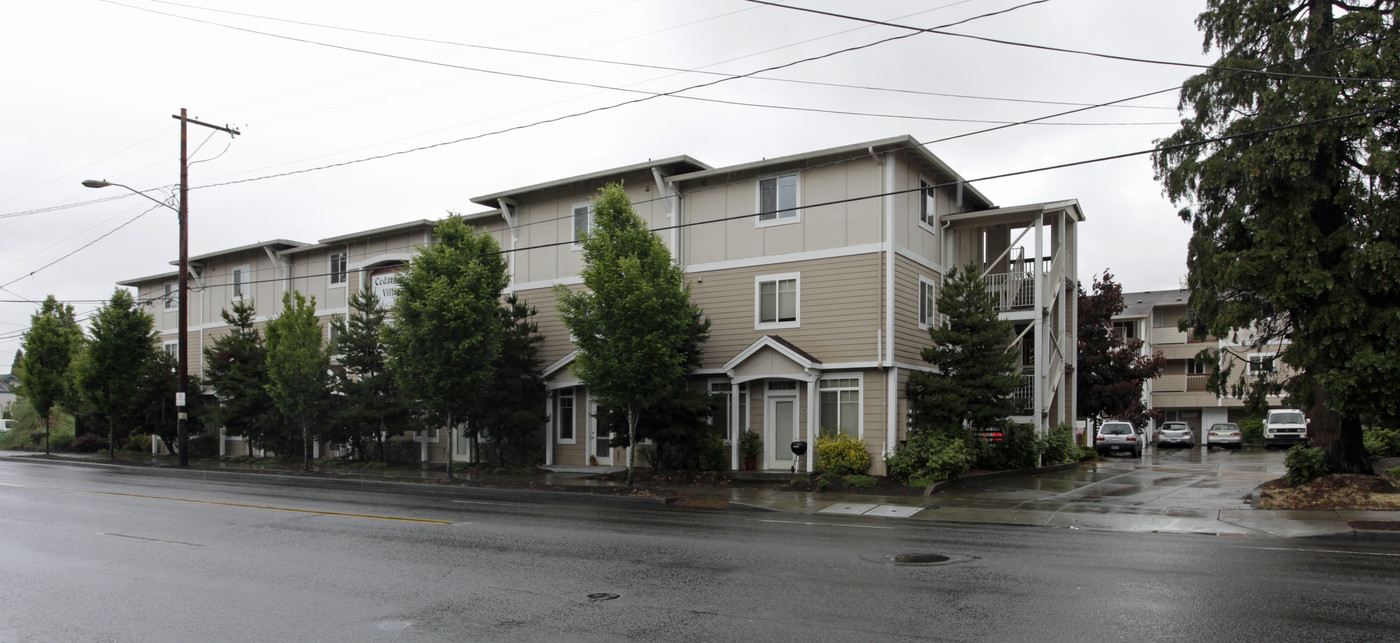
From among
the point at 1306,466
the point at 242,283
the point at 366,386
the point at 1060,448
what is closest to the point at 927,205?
the point at 1060,448

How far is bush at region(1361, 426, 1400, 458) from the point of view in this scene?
87.5 feet

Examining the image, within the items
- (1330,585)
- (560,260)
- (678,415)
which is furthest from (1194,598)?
(560,260)

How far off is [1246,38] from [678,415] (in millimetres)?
14327

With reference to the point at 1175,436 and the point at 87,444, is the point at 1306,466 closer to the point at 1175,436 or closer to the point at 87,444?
the point at 1175,436

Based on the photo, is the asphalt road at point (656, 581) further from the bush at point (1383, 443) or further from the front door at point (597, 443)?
the bush at point (1383, 443)

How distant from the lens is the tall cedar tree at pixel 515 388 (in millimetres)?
25578

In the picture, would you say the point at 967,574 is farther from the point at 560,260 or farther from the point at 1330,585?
the point at 560,260

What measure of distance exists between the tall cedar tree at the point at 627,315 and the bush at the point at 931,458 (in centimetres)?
546

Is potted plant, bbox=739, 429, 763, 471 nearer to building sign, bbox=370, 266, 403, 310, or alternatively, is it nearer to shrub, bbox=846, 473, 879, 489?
shrub, bbox=846, 473, 879, 489

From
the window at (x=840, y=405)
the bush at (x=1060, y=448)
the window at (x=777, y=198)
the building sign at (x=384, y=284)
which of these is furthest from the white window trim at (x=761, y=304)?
the building sign at (x=384, y=284)

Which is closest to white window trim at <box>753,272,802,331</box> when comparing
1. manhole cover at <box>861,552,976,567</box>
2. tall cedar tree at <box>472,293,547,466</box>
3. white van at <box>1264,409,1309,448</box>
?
tall cedar tree at <box>472,293,547,466</box>

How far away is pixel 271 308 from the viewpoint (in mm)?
36844

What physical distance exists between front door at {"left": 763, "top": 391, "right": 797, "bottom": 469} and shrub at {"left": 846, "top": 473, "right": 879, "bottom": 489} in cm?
274

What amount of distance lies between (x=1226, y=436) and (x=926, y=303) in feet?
97.9
